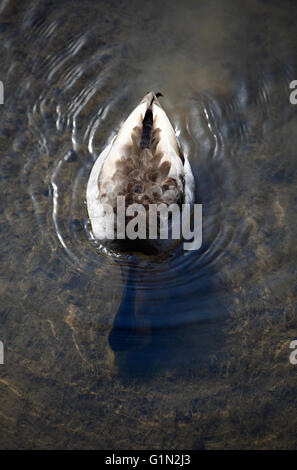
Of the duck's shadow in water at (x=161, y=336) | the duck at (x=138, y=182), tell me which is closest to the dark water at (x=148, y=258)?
the duck's shadow in water at (x=161, y=336)

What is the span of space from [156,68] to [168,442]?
3.86 m

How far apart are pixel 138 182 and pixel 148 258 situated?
0.73 metres

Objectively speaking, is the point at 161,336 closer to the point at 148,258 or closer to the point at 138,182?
the point at 148,258

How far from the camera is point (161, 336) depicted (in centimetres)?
368

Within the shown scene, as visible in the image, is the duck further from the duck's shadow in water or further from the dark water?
the duck's shadow in water

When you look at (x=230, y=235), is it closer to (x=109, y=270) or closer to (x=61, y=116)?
(x=109, y=270)

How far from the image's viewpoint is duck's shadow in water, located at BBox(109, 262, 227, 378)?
11.8 feet

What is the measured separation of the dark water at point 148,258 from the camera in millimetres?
3445

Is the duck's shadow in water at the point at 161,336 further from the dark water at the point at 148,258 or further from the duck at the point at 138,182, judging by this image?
the duck at the point at 138,182

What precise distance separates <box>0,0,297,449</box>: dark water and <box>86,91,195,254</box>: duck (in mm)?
273

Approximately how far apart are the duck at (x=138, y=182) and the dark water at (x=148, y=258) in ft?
0.90

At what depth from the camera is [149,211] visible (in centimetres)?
361

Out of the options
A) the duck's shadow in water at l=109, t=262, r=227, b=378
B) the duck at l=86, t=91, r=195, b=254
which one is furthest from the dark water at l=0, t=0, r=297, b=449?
the duck at l=86, t=91, r=195, b=254
